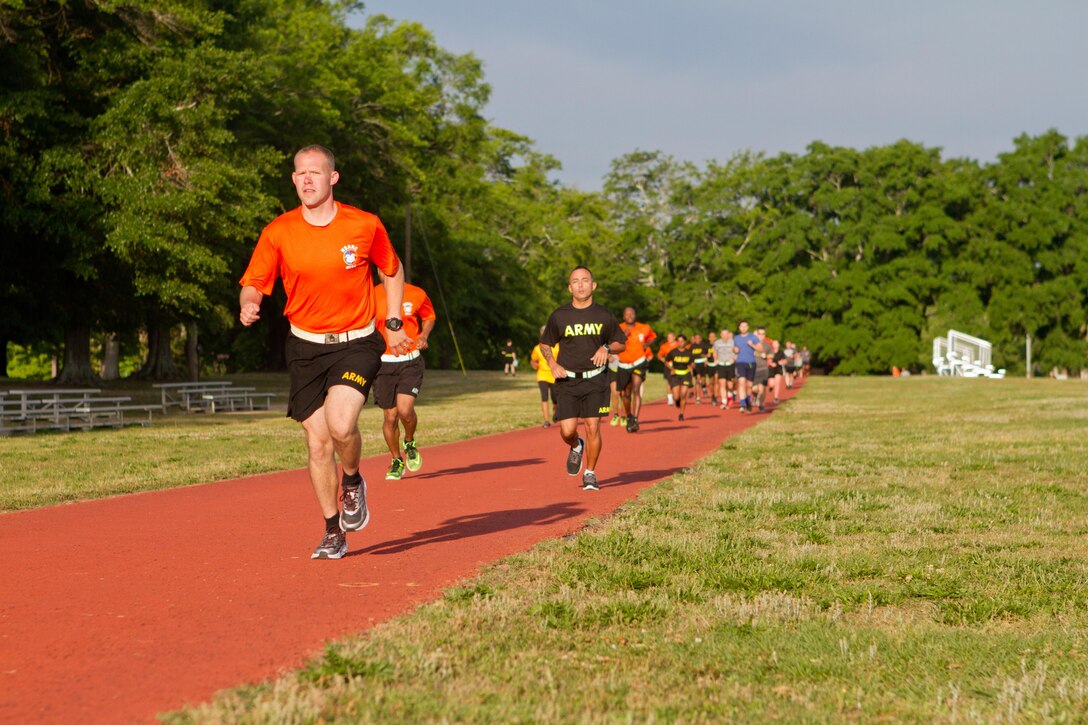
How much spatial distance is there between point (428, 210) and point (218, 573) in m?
45.8

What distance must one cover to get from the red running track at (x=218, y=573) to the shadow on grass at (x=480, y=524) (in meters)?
0.02

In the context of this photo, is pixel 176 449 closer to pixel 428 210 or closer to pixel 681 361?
pixel 681 361

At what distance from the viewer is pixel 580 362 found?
11484 millimetres

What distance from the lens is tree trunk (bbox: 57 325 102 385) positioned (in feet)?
121

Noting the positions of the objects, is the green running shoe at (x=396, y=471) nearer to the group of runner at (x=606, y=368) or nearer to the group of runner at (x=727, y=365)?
the group of runner at (x=606, y=368)

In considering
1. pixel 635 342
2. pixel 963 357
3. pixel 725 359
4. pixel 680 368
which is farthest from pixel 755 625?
pixel 963 357

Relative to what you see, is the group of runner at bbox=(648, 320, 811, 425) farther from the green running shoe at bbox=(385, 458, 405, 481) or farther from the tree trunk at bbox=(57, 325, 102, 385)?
the tree trunk at bbox=(57, 325, 102, 385)

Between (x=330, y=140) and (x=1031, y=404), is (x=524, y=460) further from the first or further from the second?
(x=330, y=140)

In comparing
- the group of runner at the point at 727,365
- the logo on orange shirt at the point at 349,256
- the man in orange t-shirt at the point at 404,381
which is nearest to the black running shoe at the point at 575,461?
the man in orange t-shirt at the point at 404,381

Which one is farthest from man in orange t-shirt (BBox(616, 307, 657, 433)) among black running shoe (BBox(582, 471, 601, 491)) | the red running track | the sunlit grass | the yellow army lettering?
the sunlit grass

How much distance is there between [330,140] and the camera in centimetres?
4062

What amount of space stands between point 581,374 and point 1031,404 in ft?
80.7

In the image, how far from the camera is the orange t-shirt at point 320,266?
7.18m

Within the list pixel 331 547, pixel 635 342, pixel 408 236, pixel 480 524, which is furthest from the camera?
pixel 408 236
